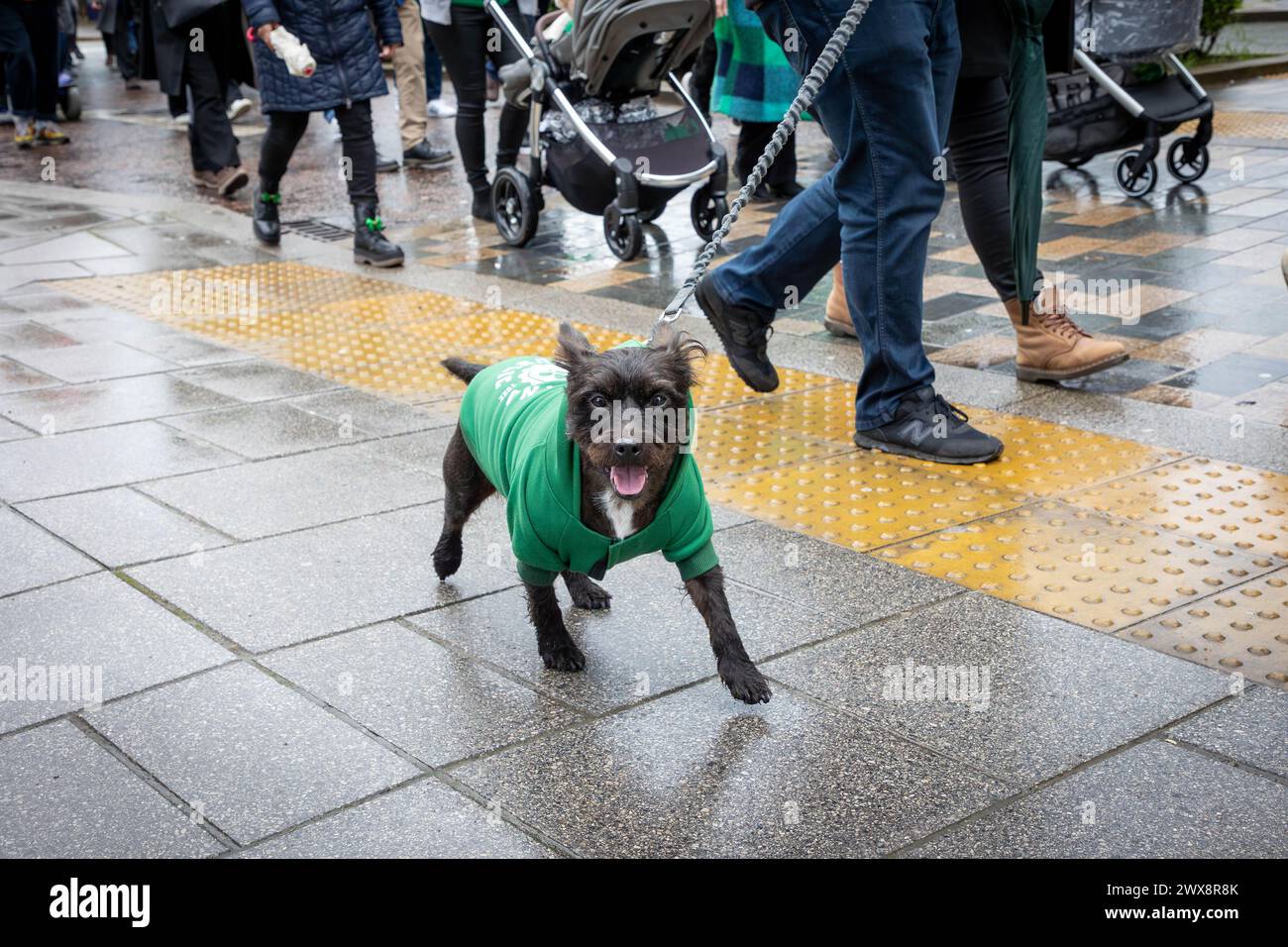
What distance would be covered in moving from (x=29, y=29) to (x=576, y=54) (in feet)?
27.3

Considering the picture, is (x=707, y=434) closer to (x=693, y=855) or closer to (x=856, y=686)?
(x=856, y=686)

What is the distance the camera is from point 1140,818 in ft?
9.32

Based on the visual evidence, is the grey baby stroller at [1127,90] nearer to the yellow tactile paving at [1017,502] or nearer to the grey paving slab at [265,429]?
the yellow tactile paving at [1017,502]

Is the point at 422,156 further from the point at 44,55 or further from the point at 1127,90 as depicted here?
the point at 1127,90

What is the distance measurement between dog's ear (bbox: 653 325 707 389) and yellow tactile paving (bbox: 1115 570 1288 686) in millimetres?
1326

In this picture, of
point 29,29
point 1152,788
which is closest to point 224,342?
point 1152,788

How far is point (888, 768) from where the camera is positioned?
121 inches

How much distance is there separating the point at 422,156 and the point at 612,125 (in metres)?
4.35

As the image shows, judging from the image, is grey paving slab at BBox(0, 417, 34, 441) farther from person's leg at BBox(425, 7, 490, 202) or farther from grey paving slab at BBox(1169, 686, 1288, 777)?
person's leg at BBox(425, 7, 490, 202)

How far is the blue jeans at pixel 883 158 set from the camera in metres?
4.74

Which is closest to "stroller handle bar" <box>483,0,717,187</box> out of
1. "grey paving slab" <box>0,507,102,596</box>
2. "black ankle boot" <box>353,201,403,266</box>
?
"black ankle boot" <box>353,201,403,266</box>

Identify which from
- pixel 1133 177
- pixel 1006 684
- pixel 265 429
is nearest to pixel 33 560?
pixel 265 429

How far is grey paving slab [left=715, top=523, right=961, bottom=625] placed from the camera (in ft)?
12.9
